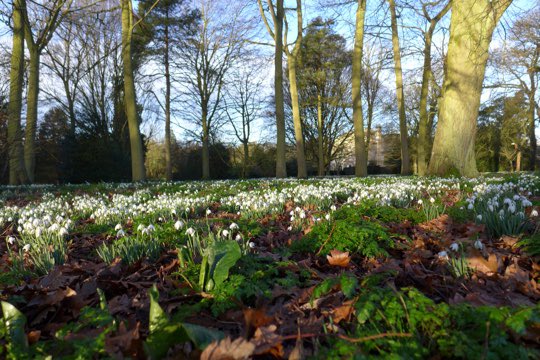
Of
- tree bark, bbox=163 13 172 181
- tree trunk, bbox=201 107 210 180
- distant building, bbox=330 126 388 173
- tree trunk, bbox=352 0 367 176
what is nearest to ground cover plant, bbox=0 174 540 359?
tree trunk, bbox=352 0 367 176

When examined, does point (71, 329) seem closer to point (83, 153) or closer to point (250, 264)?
point (250, 264)

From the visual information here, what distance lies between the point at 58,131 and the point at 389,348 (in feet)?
80.2

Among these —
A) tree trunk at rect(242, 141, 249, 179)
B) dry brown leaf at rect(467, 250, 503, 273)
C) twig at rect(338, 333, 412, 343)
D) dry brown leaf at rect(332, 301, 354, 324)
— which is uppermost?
tree trunk at rect(242, 141, 249, 179)

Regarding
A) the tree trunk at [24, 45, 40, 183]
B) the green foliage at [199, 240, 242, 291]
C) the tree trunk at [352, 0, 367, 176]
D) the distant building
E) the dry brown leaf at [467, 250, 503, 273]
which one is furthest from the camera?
the distant building

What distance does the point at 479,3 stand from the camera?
9.23m

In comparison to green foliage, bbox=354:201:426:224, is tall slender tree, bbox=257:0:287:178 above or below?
above

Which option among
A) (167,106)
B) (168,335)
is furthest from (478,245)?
(167,106)

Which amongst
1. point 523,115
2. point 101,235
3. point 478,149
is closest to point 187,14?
point 101,235

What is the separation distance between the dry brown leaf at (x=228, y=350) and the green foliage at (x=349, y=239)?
1499mm

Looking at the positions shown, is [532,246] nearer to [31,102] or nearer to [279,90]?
[279,90]

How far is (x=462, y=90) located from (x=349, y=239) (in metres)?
9.32

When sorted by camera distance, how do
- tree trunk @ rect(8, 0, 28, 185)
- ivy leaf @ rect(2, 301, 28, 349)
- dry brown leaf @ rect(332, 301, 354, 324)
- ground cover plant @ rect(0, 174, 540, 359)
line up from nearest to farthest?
1. ground cover plant @ rect(0, 174, 540, 359)
2. ivy leaf @ rect(2, 301, 28, 349)
3. dry brown leaf @ rect(332, 301, 354, 324)
4. tree trunk @ rect(8, 0, 28, 185)

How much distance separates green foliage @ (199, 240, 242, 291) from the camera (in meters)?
1.92

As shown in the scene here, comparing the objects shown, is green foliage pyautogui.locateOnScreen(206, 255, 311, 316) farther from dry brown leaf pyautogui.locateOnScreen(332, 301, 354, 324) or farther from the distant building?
the distant building
